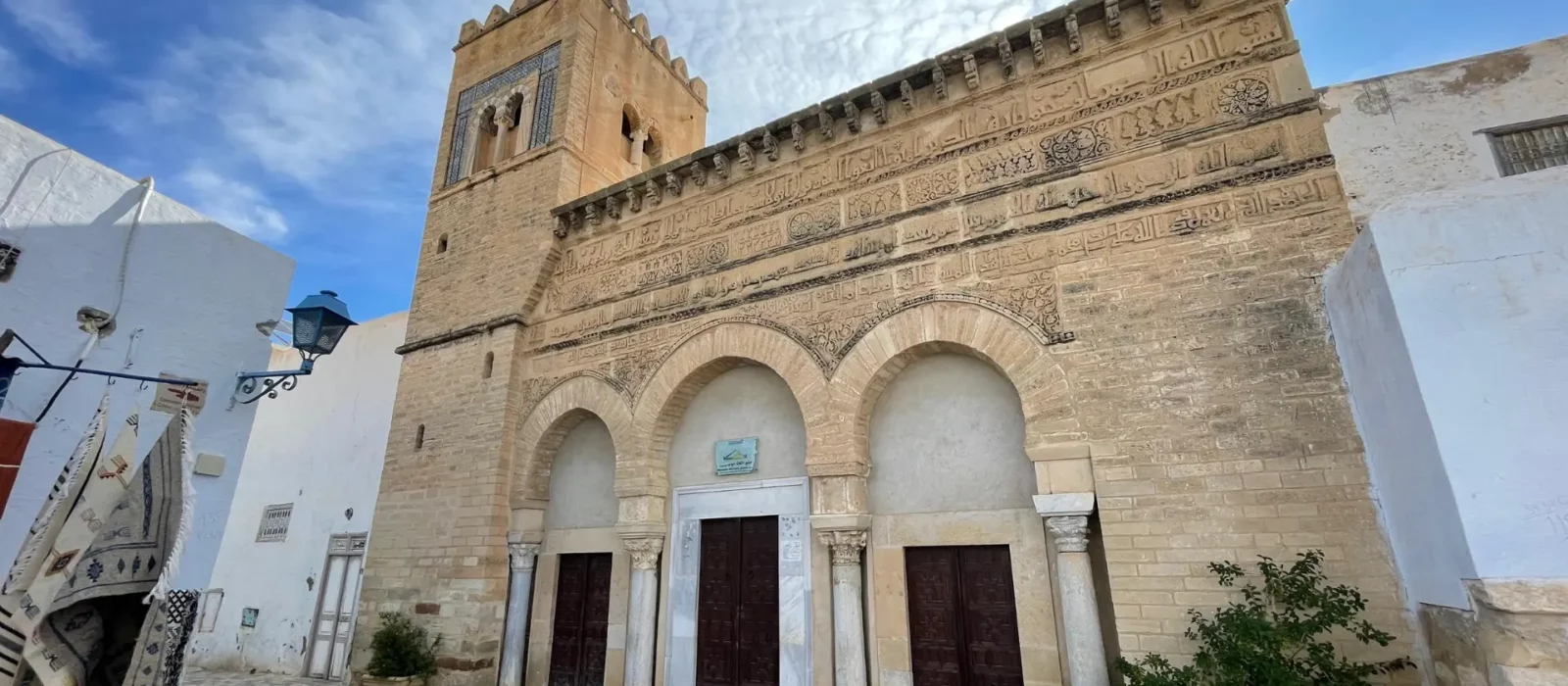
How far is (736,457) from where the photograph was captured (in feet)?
20.5

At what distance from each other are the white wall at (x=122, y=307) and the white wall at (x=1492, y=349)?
636 centimetres

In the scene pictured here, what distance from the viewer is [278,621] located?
381 inches

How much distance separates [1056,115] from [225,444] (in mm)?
6276

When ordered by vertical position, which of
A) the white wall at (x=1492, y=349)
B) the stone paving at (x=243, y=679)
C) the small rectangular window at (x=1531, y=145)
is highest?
the small rectangular window at (x=1531, y=145)

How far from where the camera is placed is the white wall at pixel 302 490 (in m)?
9.61

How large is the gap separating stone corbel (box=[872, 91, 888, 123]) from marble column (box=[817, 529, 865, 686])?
346 cm

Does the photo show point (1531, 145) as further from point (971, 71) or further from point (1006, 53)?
point (971, 71)

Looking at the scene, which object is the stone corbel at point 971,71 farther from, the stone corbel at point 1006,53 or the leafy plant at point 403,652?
the leafy plant at point 403,652

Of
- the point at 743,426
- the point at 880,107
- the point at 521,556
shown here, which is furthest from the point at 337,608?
the point at 880,107

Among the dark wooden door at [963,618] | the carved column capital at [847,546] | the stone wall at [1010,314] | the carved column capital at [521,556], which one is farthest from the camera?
the carved column capital at [521,556]

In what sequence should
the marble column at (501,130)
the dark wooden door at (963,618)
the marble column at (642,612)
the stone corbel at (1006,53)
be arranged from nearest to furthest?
the dark wooden door at (963,618)
the stone corbel at (1006,53)
the marble column at (642,612)
the marble column at (501,130)

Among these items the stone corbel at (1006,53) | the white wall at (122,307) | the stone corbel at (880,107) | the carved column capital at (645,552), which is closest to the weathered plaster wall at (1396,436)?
the stone corbel at (1006,53)

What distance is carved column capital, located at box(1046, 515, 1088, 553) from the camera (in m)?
4.46

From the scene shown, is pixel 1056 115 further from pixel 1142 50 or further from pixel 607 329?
pixel 607 329
